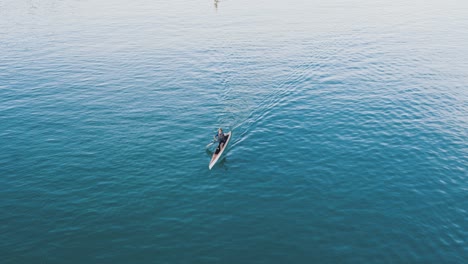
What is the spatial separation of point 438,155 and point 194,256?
3566 centimetres

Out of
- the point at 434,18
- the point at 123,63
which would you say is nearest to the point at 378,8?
the point at 434,18

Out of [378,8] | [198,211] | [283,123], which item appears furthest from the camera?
[378,8]

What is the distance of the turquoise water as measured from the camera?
33.5 metres

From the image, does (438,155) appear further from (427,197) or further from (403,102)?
(403,102)

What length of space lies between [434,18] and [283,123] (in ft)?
342

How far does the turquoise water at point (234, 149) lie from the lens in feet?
110

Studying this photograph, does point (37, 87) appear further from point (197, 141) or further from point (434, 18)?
point (434, 18)

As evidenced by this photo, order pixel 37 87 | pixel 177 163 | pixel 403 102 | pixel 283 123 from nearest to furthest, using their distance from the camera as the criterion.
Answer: pixel 177 163 < pixel 283 123 < pixel 403 102 < pixel 37 87

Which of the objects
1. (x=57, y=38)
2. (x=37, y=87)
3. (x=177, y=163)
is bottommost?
(x=177, y=163)

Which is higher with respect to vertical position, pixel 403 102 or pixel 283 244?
pixel 403 102

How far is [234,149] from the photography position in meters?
48.6

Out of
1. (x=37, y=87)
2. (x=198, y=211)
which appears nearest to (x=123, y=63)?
(x=37, y=87)

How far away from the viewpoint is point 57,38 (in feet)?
323

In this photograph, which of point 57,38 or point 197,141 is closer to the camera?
point 197,141
